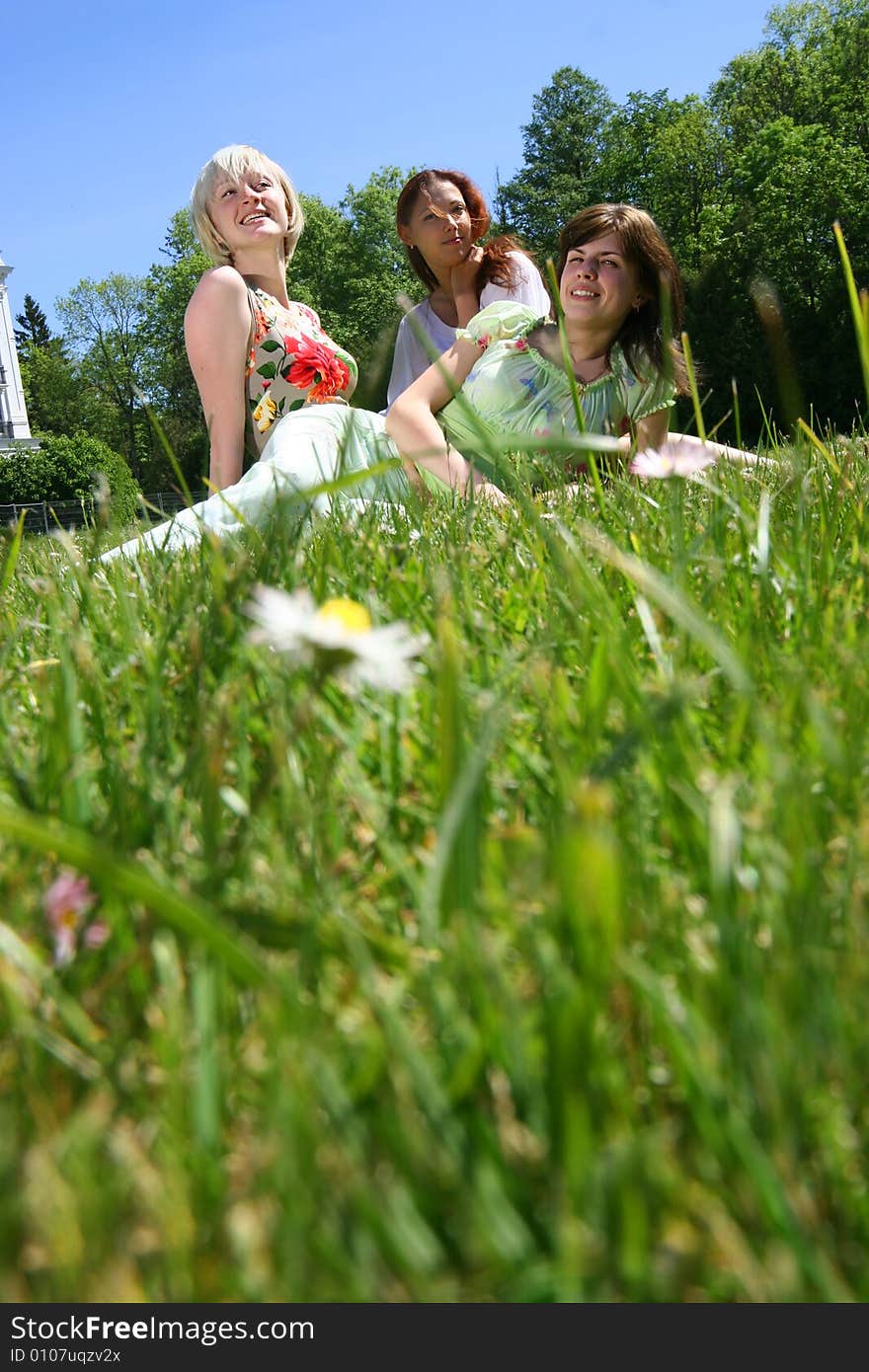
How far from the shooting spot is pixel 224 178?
5.31 meters

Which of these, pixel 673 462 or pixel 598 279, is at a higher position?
pixel 598 279

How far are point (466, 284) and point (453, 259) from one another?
203 mm

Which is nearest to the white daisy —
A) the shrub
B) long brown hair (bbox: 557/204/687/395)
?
long brown hair (bbox: 557/204/687/395)

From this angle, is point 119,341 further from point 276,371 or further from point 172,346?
point 276,371

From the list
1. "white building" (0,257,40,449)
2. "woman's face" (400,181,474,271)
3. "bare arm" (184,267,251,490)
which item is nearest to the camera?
"bare arm" (184,267,251,490)

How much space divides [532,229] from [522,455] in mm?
42177

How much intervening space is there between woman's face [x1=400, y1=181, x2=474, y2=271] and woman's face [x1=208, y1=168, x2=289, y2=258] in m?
1.04

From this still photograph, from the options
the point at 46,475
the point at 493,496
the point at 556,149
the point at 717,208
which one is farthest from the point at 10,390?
the point at 493,496

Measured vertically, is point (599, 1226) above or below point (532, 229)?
below

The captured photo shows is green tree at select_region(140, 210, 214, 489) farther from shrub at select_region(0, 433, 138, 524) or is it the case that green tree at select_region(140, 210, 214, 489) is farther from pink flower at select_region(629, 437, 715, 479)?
pink flower at select_region(629, 437, 715, 479)

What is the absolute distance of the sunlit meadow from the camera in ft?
1.47
